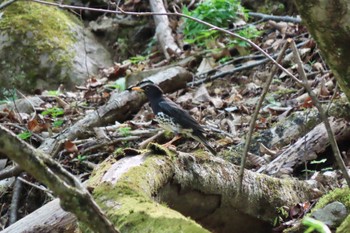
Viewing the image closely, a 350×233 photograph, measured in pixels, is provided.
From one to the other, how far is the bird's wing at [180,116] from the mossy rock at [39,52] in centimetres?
323

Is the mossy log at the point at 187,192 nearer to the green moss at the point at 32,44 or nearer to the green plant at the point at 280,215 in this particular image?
the green plant at the point at 280,215

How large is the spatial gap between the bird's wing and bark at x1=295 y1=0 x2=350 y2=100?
380cm

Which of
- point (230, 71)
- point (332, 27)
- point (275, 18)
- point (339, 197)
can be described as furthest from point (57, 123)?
point (332, 27)

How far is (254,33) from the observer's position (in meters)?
9.63

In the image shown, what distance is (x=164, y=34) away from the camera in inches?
414

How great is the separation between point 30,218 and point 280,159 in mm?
2304

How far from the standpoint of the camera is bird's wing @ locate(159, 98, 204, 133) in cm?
634

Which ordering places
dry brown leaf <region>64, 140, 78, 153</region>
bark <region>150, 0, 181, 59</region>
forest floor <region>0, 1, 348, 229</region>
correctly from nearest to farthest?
1. forest floor <region>0, 1, 348, 229</region>
2. dry brown leaf <region>64, 140, 78, 153</region>
3. bark <region>150, 0, 181, 59</region>

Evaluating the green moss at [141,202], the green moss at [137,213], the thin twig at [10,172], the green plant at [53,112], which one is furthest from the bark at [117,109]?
the green moss at [137,213]

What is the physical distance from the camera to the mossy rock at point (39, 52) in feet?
32.7

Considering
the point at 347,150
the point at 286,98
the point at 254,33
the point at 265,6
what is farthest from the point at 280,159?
the point at 265,6

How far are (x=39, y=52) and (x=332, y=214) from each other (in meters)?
7.25

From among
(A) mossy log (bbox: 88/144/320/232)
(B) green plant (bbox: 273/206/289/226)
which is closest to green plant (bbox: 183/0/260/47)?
(A) mossy log (bbox: 88/144/320/232)

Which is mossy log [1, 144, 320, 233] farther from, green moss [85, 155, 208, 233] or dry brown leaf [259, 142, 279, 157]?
dry brown leaf [259, 142, 279, 157]
